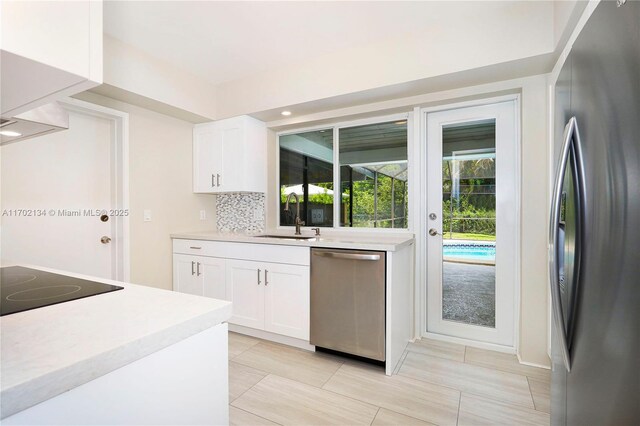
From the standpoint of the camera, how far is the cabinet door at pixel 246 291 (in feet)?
8.98

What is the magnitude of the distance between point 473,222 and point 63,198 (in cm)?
346

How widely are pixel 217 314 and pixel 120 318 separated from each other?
23cm

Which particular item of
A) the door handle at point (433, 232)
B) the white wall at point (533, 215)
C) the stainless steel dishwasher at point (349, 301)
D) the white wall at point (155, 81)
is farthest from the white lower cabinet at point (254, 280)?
the white wall at point (533, 215)

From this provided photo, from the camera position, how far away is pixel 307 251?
8.21 ft

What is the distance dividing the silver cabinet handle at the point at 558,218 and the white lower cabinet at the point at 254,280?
1.78 metres

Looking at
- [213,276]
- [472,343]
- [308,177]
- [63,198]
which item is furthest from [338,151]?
[63,198]

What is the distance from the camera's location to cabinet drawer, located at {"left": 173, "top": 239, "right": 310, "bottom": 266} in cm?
255

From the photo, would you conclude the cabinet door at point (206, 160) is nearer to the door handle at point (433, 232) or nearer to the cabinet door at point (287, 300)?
the cabinet door at point (287, 300)

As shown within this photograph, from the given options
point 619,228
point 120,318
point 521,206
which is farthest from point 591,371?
point 521,206

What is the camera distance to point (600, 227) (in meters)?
0.74

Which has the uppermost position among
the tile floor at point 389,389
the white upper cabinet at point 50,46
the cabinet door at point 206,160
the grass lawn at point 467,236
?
the cabinet door at point 206,160

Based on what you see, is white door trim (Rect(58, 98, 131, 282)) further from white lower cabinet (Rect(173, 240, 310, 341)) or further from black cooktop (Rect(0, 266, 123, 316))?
black cooktop (Rect(0, 266, 123, 316))

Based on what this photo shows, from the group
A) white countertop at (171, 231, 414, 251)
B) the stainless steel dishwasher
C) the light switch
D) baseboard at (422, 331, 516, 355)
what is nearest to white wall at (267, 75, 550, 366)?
baseboard at (422, 331, 516, 355)

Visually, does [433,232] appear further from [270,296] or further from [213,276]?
[213,276]
